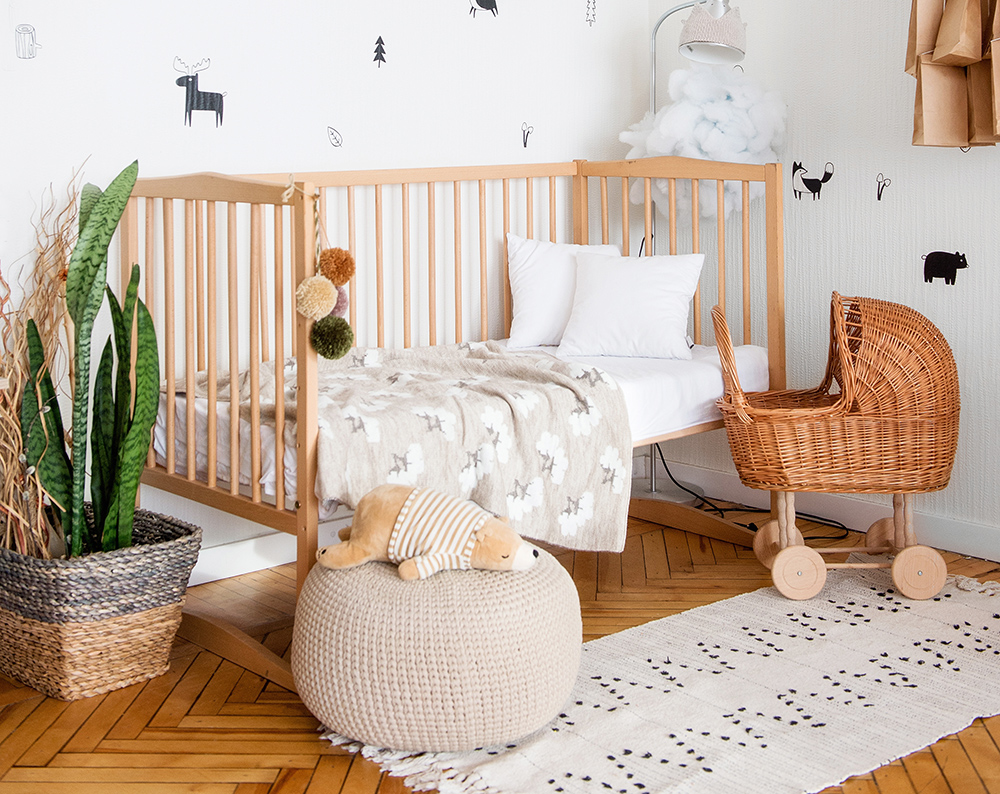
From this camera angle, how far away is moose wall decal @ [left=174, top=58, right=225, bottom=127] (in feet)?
7.93

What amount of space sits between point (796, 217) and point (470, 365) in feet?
3.54

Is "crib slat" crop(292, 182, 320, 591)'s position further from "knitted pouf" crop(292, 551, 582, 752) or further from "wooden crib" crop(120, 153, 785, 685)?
"knitted pouf" crop(292, 551, 582, 752)

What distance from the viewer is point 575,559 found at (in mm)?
2668

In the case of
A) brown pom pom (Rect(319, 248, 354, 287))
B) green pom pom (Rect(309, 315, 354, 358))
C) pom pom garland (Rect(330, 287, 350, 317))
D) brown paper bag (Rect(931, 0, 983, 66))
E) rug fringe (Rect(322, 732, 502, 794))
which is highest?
brown paper bag (Rect(931, 0, 983, 66))

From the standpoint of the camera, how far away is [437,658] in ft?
5.28

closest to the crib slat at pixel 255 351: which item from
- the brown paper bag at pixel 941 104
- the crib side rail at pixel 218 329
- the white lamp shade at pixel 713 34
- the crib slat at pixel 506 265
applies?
the crib side rail at pixel 218 329

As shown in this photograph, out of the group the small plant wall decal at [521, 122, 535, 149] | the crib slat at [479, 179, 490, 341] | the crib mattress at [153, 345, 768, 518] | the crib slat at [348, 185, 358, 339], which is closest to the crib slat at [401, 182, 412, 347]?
the crib slat at [348, 185, 358, 339]

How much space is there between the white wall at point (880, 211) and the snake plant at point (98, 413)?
180 cm

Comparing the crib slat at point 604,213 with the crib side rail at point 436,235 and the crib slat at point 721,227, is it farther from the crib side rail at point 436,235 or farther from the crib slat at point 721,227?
the crib slat at point 721,227

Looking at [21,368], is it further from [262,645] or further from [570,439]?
[570,439]

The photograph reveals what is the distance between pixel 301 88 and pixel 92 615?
135cm

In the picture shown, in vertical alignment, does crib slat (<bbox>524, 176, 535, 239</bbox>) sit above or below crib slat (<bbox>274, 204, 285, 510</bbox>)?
above

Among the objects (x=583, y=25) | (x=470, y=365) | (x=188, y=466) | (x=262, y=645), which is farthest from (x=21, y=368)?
(x=583, y=25)

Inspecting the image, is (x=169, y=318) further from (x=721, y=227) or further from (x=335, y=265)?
(x=721, y=227)
